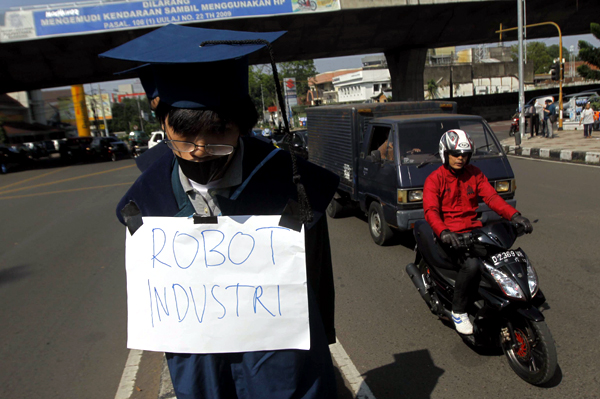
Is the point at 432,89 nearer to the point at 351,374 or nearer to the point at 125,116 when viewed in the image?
the point at 125,116

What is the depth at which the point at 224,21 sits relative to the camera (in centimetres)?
2161

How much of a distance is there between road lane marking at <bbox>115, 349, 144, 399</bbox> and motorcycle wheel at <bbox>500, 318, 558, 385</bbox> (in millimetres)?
2630

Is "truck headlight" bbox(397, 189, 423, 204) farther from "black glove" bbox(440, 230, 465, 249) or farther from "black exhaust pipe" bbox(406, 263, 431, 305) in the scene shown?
"black glove" bbox(440, 230, 465, 249)

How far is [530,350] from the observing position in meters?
3.10

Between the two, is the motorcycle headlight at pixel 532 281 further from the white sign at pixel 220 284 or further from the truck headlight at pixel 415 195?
the truck headlight at pixel 415 195

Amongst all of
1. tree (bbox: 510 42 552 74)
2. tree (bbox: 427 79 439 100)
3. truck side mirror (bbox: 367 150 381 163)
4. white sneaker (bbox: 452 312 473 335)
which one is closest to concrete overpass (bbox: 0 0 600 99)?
truck side mirror (bbox: 367 150 381 163)

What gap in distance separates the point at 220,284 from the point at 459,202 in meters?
2.66

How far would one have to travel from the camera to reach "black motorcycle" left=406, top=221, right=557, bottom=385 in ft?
9.95

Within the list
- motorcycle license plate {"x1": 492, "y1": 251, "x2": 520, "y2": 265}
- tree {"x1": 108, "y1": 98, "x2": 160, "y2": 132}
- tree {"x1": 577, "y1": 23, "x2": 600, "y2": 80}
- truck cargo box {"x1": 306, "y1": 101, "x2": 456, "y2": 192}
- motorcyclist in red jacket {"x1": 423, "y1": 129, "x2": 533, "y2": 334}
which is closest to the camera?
motorcycle license plate {"x1": 492, "y1": 251, "x2": 520, "y2": 265}

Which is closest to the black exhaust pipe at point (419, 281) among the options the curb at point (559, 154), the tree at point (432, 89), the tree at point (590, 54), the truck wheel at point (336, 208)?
the truck wheel at point (336, 208)

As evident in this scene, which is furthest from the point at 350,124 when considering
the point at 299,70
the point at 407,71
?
the point at 299,70

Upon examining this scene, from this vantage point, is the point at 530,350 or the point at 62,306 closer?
the point at 530,350

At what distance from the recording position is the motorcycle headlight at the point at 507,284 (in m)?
3.05

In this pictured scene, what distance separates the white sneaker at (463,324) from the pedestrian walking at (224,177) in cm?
203
